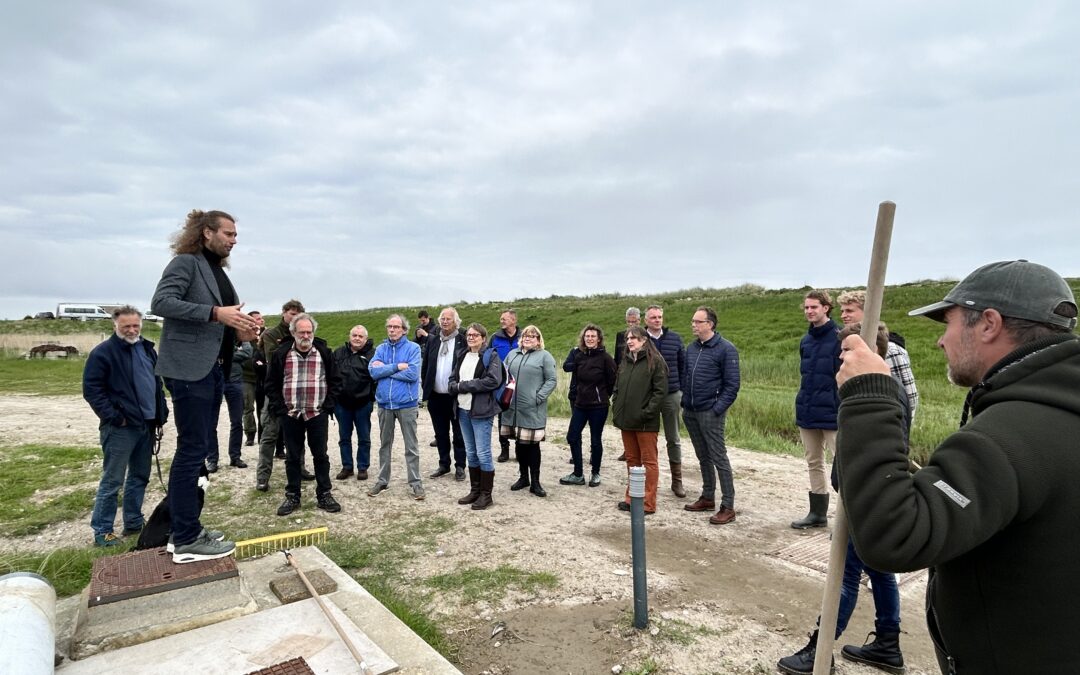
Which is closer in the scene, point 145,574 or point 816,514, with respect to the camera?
point 145,574

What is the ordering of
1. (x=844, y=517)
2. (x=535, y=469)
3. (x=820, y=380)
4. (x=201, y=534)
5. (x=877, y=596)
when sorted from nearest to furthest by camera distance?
(x=844, y=517)
(x=877, y=596)
(x=201, y=534)
(x=820, y=380)
(x=535, y=469)

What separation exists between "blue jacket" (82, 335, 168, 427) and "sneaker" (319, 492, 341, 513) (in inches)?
77.1

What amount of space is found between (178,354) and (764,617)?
14.3 ft

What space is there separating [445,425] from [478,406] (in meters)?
1.61

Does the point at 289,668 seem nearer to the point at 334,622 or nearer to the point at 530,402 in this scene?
the point at 334,622

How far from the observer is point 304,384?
679 cm

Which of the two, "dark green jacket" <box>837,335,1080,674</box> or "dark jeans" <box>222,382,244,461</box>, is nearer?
"dark green jacket" <box>837,335,1080,674</box>

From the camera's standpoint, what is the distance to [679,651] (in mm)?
3928

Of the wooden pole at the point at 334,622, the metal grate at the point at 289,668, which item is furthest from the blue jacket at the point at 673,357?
the metal grate at the point at 289,668

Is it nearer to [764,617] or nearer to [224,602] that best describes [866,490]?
[764,617]

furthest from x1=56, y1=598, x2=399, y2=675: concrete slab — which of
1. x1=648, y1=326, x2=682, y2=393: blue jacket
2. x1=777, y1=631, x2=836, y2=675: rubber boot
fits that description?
x1=648, y1=326, x2=682, y2=393: blue jacket

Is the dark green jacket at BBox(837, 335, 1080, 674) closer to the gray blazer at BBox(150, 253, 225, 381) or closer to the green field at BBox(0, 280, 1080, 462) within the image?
the gray blazer at BBox(150, 253, 225, 381)

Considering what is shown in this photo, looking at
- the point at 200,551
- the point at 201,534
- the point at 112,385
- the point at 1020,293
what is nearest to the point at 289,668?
the point at 200,551

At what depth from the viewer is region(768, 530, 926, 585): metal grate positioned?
529 cm
